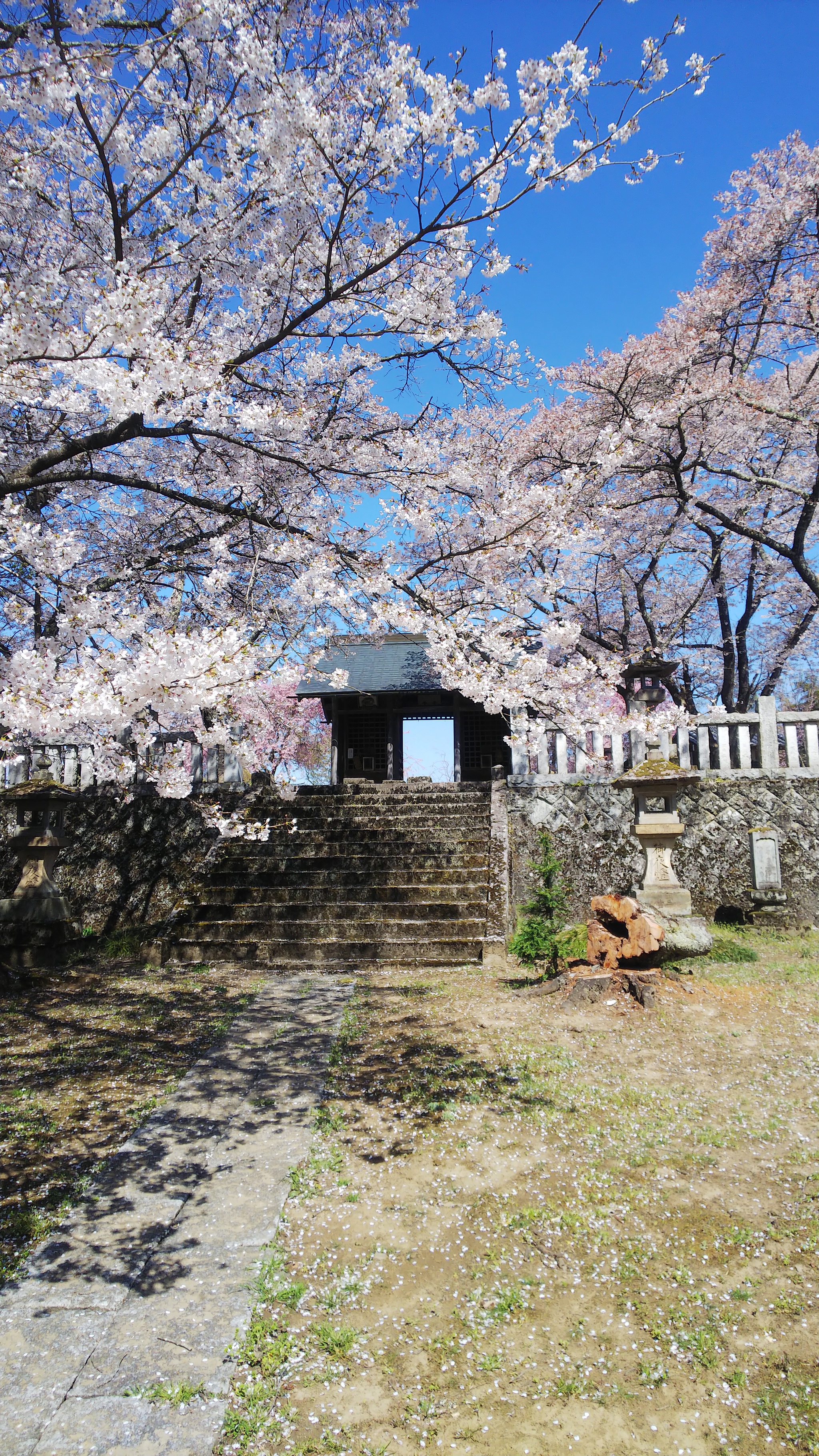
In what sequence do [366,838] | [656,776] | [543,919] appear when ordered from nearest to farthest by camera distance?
1. [543,919]
2. [656,776]
3. [366,838]

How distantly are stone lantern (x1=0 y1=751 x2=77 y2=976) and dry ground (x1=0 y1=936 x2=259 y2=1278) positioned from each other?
496 mm

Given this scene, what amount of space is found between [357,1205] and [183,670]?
2.92 meters

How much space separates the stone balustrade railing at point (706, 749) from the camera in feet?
34.3

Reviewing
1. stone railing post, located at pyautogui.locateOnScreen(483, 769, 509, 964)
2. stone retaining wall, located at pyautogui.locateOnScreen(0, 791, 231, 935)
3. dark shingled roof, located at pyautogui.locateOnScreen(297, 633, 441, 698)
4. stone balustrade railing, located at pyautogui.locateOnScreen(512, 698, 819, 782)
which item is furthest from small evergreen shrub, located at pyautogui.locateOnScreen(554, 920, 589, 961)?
dark shingled roof, located at pyautogui.locateOnScreen(297, 633, 441, 698)

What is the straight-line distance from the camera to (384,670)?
→ 1992 cm

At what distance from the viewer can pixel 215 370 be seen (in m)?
4.59

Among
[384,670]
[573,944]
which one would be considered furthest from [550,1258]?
[384,670]

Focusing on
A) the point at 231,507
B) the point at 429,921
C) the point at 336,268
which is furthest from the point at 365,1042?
the point at 336,268

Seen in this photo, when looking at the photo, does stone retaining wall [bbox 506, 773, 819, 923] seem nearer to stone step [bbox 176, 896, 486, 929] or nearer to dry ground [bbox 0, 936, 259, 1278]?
stone step [bbox 176, 896, 486, 929]

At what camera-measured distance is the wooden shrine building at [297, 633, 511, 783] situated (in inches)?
755

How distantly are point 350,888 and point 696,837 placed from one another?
517cm

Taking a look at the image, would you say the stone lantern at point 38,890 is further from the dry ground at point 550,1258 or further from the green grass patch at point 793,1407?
the green grass patch at point 793,1407

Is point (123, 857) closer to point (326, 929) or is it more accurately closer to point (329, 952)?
point (326, 929)

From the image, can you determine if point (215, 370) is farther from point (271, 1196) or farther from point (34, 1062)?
point (34, 1062)
